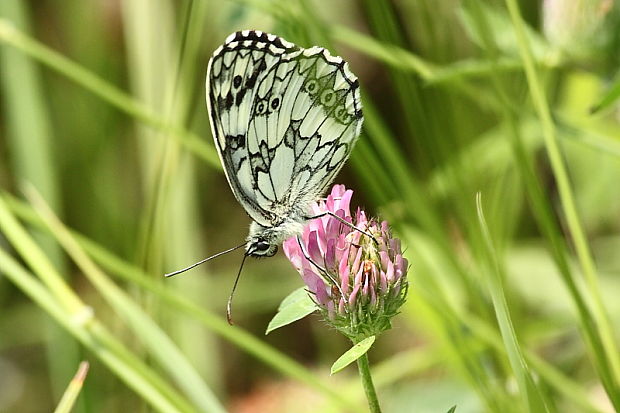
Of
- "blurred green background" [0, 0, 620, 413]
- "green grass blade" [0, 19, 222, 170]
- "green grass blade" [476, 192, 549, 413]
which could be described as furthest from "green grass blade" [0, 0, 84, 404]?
"green grass blade" [476, 192, 549, 413]

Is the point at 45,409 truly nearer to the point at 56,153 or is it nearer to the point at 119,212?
the point at 119,212

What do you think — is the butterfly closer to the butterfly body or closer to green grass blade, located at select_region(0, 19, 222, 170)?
the butterfly body

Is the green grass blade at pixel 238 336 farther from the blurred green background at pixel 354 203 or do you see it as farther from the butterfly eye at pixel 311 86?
the butterfly eye at pixel 311 86

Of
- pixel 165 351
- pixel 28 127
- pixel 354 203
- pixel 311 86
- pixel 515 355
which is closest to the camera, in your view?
pixel 515 355

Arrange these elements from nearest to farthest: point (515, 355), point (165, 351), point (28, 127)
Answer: point (515, 355) → point (165, 351) → point (28, 127)

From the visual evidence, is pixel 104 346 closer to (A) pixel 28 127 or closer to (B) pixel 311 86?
(B) pixel 311 86

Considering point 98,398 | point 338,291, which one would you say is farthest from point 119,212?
point 338,291

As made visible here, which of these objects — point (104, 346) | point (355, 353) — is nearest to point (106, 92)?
point (104, 346)
